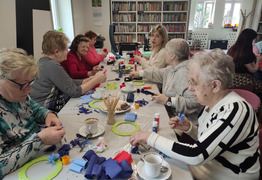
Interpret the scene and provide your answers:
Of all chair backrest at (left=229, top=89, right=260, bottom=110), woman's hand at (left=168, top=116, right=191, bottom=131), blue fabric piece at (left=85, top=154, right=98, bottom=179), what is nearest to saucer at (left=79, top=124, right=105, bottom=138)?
blue fabric piece at (left=85, top=154, right=98, bottom=179)

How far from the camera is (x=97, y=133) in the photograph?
3.83ft

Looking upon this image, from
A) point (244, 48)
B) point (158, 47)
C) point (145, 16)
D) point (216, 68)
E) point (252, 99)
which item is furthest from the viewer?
point (145, 16)

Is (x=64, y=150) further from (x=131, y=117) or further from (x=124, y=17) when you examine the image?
(x=124, y=17)

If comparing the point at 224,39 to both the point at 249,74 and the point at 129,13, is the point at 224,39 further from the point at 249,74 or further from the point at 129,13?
the point at 249,74

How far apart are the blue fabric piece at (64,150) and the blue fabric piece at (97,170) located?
0.74ft

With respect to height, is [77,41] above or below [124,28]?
below

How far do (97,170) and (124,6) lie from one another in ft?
21.3

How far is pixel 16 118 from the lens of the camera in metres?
1.13

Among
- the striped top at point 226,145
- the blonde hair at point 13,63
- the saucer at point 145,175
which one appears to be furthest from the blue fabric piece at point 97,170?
the blonde hair at point 13,63

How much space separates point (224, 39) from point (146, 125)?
28.5 feet

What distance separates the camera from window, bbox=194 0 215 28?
8133 mm

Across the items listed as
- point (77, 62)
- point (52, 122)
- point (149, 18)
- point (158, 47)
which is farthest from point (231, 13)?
point (52, 122)

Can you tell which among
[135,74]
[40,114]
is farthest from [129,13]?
[40,114]

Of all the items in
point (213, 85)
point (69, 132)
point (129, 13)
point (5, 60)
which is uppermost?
point (129, 13)
